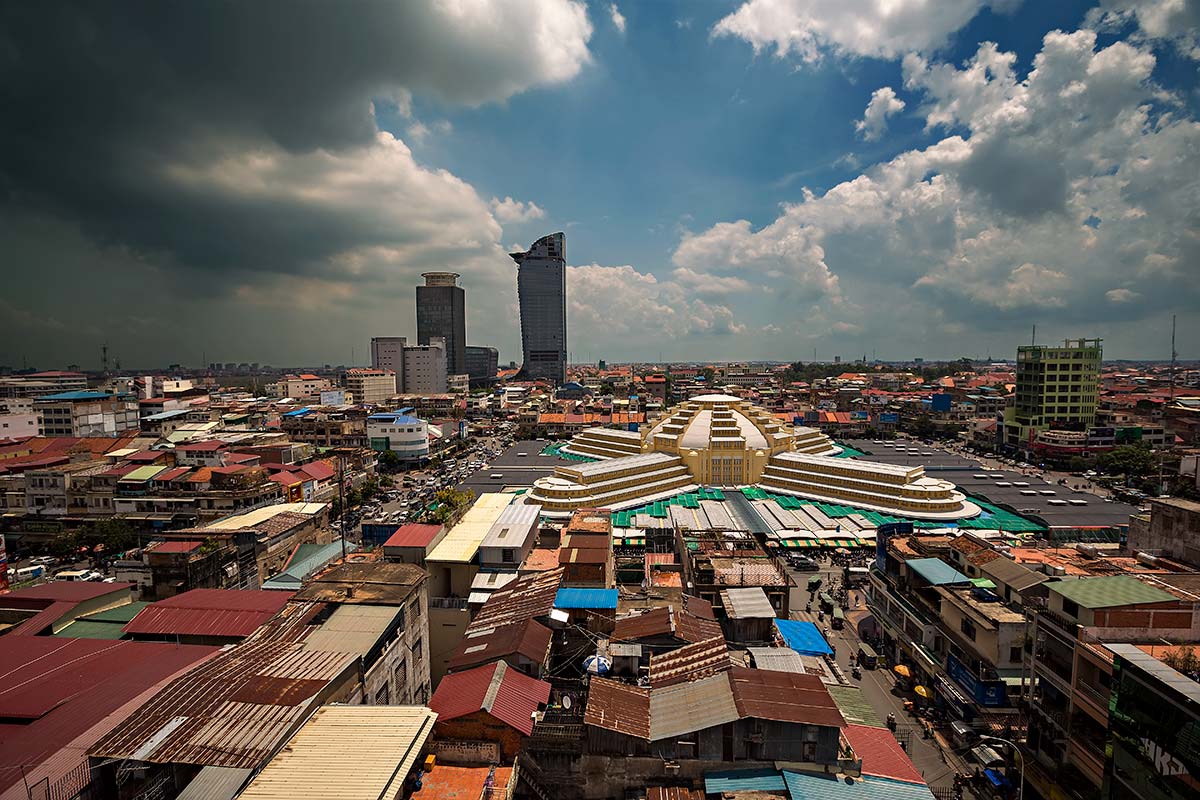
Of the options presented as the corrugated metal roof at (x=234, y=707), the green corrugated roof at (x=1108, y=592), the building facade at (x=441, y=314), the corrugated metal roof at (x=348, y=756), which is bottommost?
the corrugated metal roof at (x=348, y=756)

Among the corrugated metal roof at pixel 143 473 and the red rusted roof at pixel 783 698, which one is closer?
the red rusted roof at pixel 783 698

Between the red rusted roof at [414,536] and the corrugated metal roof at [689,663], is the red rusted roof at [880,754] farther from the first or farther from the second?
the red rusted roof at [414,536]

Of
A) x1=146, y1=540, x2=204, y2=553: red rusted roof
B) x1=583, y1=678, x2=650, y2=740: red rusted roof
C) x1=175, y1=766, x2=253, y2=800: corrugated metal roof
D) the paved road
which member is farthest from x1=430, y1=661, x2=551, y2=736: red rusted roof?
x1=146, y1=540, x2=204, y2=553: red rusted roof

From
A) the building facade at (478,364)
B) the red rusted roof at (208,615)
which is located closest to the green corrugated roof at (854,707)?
the red rusted roof at (208,615)

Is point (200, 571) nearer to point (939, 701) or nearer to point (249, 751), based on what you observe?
point (249, 751)

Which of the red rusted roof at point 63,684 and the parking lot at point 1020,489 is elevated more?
the red rusted roof at point 63,684

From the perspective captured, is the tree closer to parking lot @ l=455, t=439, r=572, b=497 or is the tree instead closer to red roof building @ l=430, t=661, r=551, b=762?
parking lot @ l=455, t=439, r=572, b=497

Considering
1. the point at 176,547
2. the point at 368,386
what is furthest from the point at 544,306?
the point at 176,547
